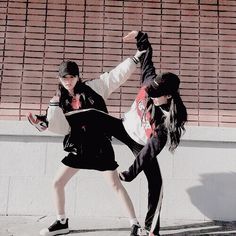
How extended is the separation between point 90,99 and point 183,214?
1.82m

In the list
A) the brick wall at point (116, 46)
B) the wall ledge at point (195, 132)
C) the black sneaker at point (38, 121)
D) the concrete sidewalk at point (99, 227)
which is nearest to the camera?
the black sneaker at point (38, 121)

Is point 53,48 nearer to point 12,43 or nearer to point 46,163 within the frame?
point 12,43

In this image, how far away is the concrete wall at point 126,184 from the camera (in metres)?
4.33

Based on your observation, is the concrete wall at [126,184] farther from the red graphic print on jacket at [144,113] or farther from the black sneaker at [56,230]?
the red graphic print on jacket at [144,113]

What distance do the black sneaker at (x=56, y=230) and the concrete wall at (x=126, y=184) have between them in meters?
0.58

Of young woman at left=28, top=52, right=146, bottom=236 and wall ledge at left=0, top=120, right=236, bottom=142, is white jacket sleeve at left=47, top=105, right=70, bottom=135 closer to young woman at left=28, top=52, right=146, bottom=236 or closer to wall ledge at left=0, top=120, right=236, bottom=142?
young woman at left=28, top=52, right=146, bottom=236

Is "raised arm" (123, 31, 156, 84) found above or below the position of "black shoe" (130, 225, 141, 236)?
above

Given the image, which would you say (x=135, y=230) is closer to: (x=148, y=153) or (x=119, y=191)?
(x=119, y=191)

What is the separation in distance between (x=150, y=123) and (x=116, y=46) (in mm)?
1637

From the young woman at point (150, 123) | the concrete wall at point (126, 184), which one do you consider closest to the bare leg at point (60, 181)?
the young woman at point (150, 123)

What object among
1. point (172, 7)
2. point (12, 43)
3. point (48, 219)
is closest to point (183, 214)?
point (48, 219)

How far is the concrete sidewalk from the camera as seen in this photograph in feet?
12.4

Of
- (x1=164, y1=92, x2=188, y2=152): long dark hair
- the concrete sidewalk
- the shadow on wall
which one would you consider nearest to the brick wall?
the shadow on wall

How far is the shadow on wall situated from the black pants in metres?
0.96
